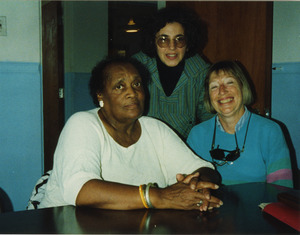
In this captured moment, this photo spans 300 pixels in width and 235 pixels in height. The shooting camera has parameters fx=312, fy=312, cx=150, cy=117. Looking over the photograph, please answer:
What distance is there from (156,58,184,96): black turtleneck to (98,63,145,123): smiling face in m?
0.71

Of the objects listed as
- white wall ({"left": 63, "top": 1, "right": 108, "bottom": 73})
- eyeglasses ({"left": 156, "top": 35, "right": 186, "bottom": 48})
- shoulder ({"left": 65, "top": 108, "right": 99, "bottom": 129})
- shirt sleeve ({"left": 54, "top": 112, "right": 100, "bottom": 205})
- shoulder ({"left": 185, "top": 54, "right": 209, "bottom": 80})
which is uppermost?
white wall ({"left": 63, "top": 1, "right": 108, "bottom": 73})

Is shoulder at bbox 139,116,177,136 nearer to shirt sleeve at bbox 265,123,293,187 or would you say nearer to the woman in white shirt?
the woman in white shirt

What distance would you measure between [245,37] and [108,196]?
2.03 meters

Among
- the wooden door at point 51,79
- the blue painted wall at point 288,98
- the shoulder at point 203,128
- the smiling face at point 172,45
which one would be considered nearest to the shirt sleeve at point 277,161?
the shoulder at point 203,128

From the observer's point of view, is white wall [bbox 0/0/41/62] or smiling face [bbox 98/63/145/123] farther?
white wall [bbox 0/0/41/62]

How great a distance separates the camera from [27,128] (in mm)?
2695

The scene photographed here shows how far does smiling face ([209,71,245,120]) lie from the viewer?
1850 mm

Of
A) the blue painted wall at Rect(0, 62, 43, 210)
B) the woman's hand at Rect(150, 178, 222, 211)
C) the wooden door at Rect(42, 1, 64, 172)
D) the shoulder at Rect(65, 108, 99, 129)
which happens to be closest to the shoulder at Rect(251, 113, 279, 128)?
the woman's hand at Rect(150, 178, 222, 211)

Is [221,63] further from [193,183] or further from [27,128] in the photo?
[27,128]

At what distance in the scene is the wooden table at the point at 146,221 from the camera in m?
0.93

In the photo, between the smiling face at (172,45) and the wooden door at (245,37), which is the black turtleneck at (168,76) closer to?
the smiling face at (172,45)

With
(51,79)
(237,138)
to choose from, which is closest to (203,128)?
(237,138)

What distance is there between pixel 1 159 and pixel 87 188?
5.81 ft

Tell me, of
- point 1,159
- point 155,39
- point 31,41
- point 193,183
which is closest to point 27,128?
point 1,159
